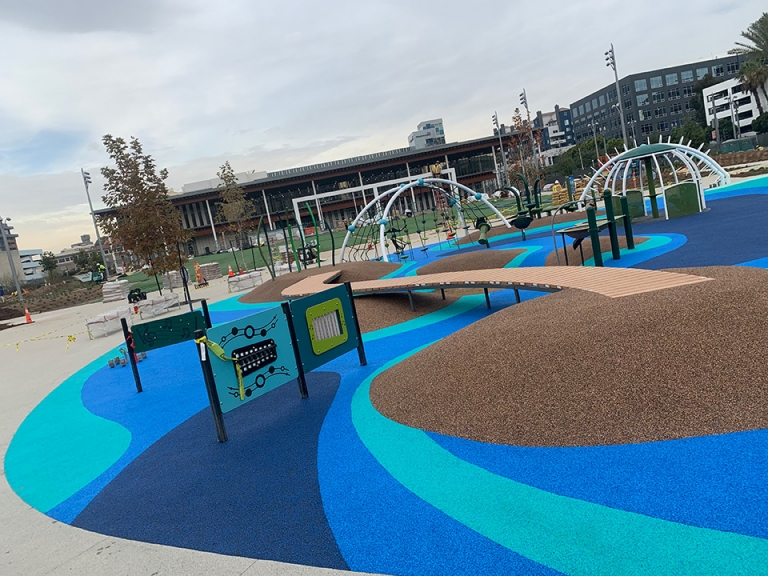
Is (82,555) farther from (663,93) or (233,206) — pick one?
(663,93)

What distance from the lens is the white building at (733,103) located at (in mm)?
88250

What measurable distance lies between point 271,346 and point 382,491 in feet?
9.95

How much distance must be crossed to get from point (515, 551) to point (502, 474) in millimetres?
1114

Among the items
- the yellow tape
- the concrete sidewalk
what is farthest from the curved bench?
the concrete sidewalk

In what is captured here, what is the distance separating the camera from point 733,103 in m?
86.3

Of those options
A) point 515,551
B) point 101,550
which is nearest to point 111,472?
point 101,550

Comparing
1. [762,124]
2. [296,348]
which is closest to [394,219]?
[296,348]

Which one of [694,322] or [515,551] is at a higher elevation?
[694,322]

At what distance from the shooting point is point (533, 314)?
7.54 m

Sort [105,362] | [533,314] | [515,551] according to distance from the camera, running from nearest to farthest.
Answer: [515,551], [533,314], [105,362]

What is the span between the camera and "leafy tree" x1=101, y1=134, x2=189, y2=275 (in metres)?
24.6

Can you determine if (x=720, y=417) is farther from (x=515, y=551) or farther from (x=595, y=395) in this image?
(x=515, y=551)

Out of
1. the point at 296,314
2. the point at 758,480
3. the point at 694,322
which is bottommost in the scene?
the point at 758,480

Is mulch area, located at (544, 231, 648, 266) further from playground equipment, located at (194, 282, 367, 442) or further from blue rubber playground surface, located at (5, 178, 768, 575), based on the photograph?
blue rubber playground surface, located at (5, 178, 768, 575)
